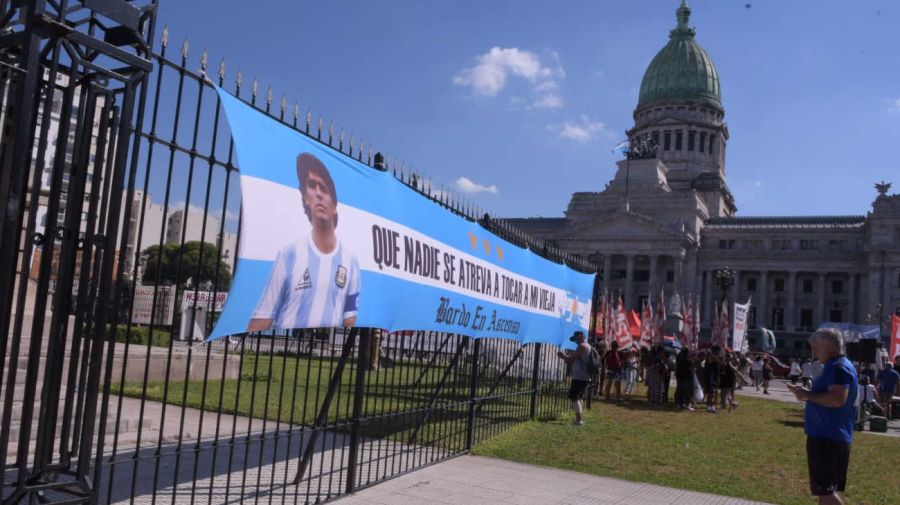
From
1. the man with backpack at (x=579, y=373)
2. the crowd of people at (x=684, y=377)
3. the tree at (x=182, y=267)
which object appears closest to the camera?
the tree at (x=182, y=267)

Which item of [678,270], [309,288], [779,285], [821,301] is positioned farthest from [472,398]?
[779,285]

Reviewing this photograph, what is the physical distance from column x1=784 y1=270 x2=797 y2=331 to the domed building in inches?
3.8

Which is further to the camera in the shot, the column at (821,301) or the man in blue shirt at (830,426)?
the column at (821,301)

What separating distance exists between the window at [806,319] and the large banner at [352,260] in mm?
75222

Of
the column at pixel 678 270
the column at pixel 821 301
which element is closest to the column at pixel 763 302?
the column at pixel 821 301

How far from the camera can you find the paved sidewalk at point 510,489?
732cm

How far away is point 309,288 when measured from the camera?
5926 millimetres

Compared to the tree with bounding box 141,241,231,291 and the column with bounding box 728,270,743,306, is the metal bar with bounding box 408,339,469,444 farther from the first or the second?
the column with bounding box 728,270,743,306

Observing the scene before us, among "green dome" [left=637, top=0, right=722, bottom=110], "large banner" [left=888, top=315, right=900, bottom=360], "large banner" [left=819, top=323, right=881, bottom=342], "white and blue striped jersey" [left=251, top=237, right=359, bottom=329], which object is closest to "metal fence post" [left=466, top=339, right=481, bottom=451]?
"white and blue striped jersey" [left=251, top=237, right=359, bottom=329]

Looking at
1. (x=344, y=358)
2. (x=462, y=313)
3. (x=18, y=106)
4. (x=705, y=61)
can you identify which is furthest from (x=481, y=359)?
(x=705, y=61)

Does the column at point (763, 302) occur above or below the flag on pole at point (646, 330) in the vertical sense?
above

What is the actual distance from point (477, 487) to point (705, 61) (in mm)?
100537

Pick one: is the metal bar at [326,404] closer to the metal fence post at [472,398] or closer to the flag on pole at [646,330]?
the metal fence post at [472,398]

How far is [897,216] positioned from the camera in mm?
71062
